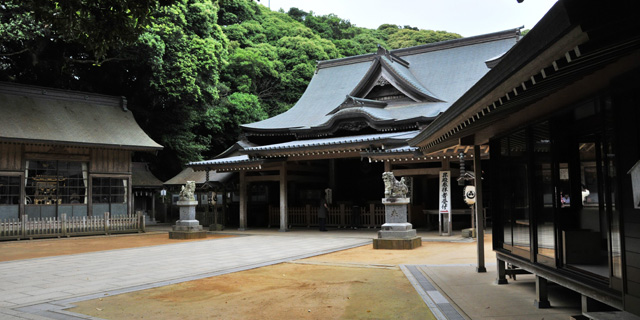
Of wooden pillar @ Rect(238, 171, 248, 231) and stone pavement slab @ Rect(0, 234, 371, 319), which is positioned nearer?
stone pavement slab @ Rect(0, 234, 371, 319)

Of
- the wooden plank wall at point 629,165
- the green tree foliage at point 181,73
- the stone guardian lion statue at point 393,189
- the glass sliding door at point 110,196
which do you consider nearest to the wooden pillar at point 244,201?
the glass sliding door at point 110,196

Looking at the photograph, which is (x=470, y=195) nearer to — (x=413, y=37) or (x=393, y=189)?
(x=393, y=189)

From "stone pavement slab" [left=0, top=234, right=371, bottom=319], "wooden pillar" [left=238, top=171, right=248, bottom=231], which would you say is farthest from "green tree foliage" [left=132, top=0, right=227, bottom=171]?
"stone pavement slab" [left=0, top=234, right=371, bottom=319]

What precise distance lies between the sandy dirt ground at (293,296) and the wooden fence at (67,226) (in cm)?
1327

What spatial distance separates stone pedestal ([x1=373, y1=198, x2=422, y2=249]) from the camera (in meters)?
A: 13.3

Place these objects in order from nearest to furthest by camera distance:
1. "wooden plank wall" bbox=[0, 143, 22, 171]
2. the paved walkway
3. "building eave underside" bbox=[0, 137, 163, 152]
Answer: the paved walkway < "building eave underside" bbox=[0, 137, 163, 152] < "wooden plank wall" bbox=[0, 143, 22, 171]

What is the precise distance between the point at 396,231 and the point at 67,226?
14399 mm

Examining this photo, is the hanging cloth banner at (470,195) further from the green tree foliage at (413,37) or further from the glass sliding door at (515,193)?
the green tree foliage at (413,37)

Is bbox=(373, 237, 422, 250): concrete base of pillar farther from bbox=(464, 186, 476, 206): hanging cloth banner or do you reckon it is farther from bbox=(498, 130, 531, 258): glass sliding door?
bbox=(498, 130, 531, 258): glass sliding door

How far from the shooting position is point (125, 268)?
10445mm

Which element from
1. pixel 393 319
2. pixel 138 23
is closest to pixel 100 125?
pixel 138 23

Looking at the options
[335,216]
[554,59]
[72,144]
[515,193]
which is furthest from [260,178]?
[554,59]

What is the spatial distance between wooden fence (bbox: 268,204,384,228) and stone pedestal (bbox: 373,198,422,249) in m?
6.54

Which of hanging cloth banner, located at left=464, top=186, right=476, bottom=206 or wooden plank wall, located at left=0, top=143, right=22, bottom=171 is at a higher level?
wooden plank wall, located at left=0, top=143, right=22, bottom=171
